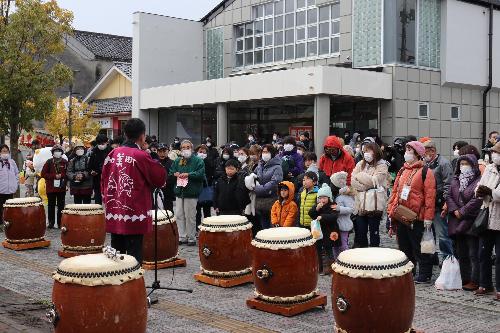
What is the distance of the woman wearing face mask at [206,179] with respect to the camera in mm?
12163

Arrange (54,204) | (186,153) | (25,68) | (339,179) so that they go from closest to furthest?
(339,179)
(186,153)
(54,204)
(25,68)

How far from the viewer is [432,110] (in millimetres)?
21000

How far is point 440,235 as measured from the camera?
9328mm

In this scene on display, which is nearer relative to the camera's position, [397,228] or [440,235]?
[397,228]

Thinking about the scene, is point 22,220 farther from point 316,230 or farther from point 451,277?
point 451,277

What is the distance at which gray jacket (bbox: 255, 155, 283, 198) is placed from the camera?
1010cm

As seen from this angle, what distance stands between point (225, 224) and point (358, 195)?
2.18 meters

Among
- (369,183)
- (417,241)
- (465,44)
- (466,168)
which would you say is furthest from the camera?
(465,44)

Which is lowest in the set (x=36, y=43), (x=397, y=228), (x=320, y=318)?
(x=320, y=318)

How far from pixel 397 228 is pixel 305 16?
15955mm

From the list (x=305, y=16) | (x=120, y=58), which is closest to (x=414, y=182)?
(x=305, y=16)

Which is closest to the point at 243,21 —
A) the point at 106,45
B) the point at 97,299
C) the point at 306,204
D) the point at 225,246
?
the point at 306,204

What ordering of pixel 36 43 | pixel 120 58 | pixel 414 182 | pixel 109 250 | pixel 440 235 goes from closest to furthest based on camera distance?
1. pixel 109 250
2. pixel 414 182
3. pixel 440 235
4. pixel 36 43
5. pixel 120 58

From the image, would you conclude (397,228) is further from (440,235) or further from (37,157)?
(37,157)
